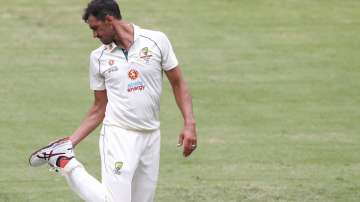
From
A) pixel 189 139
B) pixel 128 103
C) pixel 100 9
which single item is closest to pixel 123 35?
pixel 100 9

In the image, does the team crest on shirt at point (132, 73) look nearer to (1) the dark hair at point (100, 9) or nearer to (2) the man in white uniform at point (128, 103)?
(2) the man in white uniform at point (128, 103)

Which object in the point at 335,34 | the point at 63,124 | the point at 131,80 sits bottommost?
the point at 335,34

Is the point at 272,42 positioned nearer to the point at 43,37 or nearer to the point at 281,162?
the point at 43,37

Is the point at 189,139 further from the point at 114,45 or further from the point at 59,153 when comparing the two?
the point at 59,153

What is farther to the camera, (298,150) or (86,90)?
(86,90)

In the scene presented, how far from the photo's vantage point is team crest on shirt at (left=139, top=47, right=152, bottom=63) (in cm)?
935

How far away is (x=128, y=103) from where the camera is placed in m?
9.40

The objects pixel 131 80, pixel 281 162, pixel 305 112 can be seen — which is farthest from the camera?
pixel 305 112

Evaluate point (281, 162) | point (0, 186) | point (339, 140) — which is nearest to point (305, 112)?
point (339, 140)

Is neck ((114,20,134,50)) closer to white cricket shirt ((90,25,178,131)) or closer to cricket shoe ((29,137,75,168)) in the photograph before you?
white cricket shirt ((90,25,178,131))

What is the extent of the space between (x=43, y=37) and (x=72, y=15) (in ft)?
3.82

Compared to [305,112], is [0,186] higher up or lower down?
higher up

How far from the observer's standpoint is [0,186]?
1270 cm

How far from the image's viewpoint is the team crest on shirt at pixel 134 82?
9.33 metres
